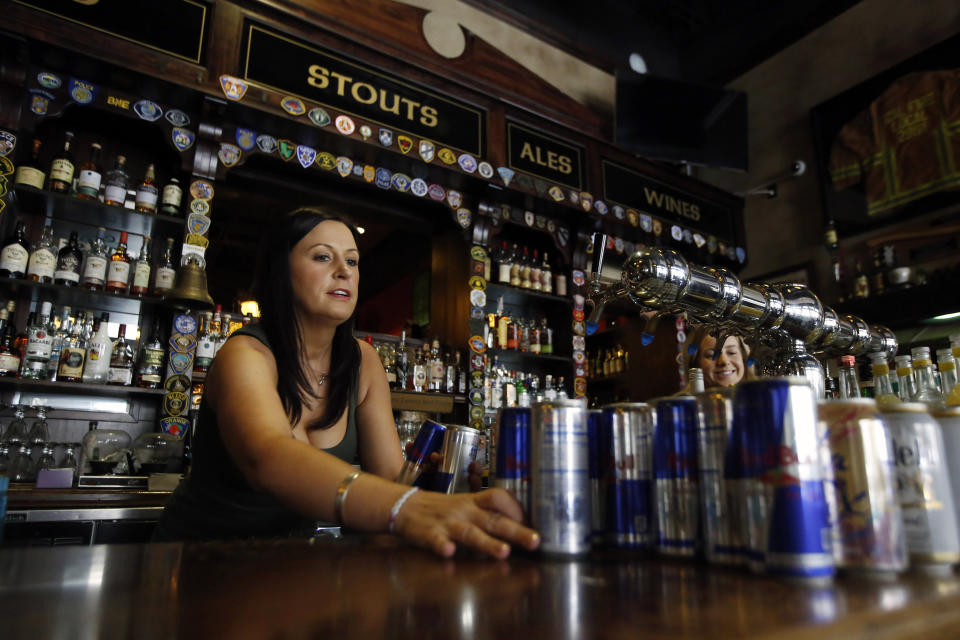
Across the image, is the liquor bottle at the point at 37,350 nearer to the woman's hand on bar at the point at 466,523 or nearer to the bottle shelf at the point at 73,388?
the bottle shelf at the point at 73,388

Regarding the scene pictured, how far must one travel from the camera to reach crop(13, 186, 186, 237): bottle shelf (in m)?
2.70

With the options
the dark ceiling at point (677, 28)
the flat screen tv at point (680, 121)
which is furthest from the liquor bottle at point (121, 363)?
the dark ceiling at point (677, 28)

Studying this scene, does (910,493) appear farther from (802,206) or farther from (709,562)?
(802,206)

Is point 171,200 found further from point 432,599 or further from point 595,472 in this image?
point 432,599

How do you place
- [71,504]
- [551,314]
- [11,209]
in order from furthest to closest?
1. [551,314]
2. [11,209]
3. [71,504]

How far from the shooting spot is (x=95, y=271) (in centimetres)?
278

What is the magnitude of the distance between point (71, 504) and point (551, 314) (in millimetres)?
3093

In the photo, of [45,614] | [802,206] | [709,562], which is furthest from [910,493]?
[802,206]

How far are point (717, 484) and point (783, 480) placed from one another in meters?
0.09

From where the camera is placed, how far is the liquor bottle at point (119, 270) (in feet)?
9.22

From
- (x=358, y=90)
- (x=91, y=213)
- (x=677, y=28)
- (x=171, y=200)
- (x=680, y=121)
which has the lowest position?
(x=91, y=213)

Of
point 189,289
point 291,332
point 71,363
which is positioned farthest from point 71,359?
point 291,332

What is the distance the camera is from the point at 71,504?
1.98 meters

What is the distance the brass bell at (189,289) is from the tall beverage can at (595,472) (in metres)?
2.16
